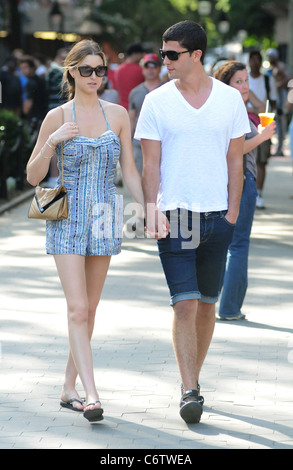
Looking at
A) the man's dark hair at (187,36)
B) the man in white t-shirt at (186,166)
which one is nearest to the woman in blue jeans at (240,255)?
the man in white t-shirt at (186,166)

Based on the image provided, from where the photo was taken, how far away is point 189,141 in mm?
5227

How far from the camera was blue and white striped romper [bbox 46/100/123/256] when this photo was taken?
523cm

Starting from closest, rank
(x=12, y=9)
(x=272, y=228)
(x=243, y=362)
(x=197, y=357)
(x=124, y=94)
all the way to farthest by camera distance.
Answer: (x=197, y=357), (x=243, y=362), (x=272, y=228), (x=124, y=94), (x=12, y=9)

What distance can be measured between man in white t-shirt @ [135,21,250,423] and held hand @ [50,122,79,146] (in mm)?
360

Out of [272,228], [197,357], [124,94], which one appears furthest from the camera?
[124,94]

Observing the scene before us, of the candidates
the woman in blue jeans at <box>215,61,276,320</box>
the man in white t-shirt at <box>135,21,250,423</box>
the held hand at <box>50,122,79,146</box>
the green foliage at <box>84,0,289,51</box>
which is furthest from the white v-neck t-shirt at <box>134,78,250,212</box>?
the green foliage at <box>84,0,289,51</box>

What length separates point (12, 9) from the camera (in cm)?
3409

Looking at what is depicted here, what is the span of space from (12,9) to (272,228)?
23.7m

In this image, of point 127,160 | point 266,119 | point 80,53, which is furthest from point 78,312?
point 266,119

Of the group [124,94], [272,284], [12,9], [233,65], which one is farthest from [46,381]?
[12,9]

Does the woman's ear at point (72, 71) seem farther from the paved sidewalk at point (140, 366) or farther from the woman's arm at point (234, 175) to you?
the paved sidewalk at point (140, 366)

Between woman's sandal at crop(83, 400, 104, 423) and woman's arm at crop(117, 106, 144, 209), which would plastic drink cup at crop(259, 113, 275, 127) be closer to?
woman's arm at crop(117, 106, 144, 209)

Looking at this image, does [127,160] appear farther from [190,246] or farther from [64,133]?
[190,246]

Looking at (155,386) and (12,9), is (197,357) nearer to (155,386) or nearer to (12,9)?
(155,386)
